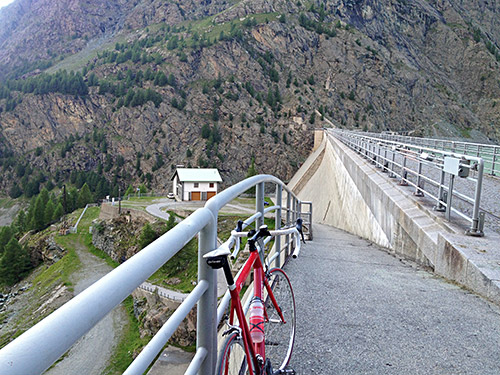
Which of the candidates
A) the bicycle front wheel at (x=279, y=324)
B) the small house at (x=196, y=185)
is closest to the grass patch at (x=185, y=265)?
the bicycle front wheel at (x=279, y=324)

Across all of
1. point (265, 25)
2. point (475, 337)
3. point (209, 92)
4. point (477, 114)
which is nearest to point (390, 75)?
point (477, 114)

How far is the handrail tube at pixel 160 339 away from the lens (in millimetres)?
1338

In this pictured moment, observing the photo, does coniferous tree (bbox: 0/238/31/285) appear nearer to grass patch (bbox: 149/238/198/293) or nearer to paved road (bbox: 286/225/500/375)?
grass patch (bbox: 149/238/198/293)

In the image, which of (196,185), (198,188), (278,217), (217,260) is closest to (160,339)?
(217,260)

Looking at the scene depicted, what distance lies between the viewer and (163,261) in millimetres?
1577

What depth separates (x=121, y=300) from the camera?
4.12 feet

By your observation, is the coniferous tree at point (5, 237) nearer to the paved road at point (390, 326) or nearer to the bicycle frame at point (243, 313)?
the paved road at point (390, 326)

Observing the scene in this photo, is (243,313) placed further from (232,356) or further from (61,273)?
(61,273)

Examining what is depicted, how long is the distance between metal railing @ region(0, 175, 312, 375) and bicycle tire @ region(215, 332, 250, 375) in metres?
0.08

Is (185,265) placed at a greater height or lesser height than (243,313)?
lesser

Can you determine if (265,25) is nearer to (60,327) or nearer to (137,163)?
(137,163)


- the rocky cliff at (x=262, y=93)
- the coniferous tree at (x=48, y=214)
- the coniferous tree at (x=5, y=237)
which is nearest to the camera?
the coniferous tree at (x=5, y=237)

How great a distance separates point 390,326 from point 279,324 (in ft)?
5.18

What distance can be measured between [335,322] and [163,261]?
3475 mm
